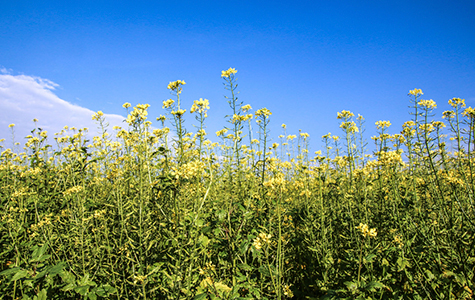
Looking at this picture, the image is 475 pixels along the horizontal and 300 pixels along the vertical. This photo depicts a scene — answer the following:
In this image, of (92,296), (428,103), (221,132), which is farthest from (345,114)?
(92,296)

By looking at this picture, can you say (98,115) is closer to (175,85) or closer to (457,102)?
(175,85)

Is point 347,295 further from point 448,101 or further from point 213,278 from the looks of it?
point 448,101

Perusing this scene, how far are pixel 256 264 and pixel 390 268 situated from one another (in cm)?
137

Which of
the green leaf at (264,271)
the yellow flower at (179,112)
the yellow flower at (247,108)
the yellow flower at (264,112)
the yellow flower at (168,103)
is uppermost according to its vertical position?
the yellow flower at (247,108)

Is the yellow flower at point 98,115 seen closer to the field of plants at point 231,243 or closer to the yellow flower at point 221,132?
the field of plants at point 231,243

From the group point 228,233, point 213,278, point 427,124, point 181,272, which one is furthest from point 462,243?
point 181,272

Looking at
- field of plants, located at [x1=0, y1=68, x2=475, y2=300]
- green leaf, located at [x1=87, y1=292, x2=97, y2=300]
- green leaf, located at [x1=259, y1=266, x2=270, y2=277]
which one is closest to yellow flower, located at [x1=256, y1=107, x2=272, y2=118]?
field of plants, located at [x1=0, y1=68, x2=475, y2=300]

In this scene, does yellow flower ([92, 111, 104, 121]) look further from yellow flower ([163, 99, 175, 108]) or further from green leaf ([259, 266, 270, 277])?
green leaf ([259, 266, 270, 277])

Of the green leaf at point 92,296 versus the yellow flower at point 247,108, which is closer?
the green leaf at point 92,296

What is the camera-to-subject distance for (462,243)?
7.70ft

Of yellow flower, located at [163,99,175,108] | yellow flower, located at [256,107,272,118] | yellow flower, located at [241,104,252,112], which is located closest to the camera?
yellow flower, located at [163,99,175,108]

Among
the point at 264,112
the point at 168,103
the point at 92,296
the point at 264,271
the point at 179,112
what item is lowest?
the point at 92,296

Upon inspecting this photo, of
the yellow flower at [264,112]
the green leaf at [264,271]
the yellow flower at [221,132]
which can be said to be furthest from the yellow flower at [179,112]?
the green leaf at [264,271]

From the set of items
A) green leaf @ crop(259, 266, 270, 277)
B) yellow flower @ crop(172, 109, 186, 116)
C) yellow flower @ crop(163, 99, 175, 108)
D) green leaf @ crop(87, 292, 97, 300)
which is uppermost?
yellow flower @ crop(163, 99, 175, 108)
